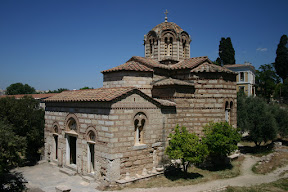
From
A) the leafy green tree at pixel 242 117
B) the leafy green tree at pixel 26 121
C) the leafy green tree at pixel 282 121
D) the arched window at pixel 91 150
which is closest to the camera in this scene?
the arched window at pixel 91 150

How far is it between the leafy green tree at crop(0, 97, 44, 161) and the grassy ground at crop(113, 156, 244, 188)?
8831 mm

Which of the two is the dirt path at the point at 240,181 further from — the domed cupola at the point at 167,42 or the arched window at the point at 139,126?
the domed cupola at the point at 167,42

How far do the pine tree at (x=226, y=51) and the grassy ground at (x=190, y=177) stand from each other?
87.8ft

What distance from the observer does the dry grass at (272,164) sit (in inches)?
531

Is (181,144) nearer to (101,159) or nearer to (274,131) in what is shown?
(101,159)

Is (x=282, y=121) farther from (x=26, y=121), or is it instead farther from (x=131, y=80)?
(x=26, y=121)

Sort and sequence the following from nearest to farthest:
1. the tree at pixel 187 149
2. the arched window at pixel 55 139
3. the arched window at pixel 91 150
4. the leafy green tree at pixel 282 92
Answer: the tree at pixel 187 149 < the arched window at pixel 91 150 < the arched window at pixel 55 139 < the leafy green tree at pixel 282 92

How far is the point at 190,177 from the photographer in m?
11.9

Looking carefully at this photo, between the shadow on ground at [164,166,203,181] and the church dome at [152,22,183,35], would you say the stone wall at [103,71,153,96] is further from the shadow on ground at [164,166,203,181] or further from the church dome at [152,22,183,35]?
the shadow on ground at [164,166,203,181]

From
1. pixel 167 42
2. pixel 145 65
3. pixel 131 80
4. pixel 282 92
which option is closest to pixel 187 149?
pixel 131 80

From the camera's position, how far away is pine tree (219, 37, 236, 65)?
123ft

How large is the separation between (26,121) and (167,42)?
→ 10.7 m

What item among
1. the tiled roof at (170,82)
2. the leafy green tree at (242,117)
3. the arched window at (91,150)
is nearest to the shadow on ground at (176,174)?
the arched window at (91,150)

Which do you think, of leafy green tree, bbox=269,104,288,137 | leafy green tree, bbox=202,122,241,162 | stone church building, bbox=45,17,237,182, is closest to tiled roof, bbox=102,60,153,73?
stone church building, bbox=45,17,237,182
